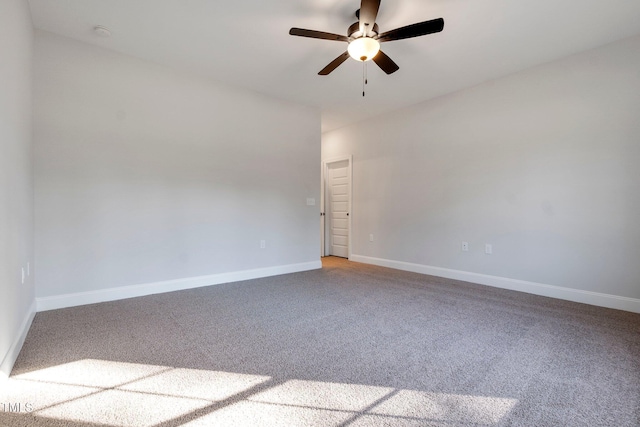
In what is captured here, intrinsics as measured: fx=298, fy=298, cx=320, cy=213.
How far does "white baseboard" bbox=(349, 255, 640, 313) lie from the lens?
117 inches

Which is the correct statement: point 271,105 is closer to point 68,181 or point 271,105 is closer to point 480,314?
point 68,181

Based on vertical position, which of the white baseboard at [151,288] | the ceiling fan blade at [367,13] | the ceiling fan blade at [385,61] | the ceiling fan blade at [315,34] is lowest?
the white baseboard at [151,288]

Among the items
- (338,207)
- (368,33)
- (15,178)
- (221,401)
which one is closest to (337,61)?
(368,33)

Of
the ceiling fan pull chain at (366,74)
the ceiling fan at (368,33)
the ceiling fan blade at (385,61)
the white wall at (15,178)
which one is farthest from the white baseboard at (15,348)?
the ceiling fan pull chain at (366,74)

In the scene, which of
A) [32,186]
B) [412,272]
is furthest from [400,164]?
[32,186]

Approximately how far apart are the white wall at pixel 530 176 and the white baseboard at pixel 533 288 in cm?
5

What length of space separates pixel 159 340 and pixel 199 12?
8.91 ft

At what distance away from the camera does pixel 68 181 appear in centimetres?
297

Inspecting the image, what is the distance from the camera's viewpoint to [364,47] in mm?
2357

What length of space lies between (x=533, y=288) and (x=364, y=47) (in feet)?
10.9

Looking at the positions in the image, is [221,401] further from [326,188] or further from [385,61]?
[326,188]

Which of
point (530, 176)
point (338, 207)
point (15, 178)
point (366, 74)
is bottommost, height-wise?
point (338, 207)

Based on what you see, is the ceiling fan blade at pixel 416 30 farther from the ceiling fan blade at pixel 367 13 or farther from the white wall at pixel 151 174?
the white wall at pixel 151 174

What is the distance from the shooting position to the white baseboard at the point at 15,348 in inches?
65.9
